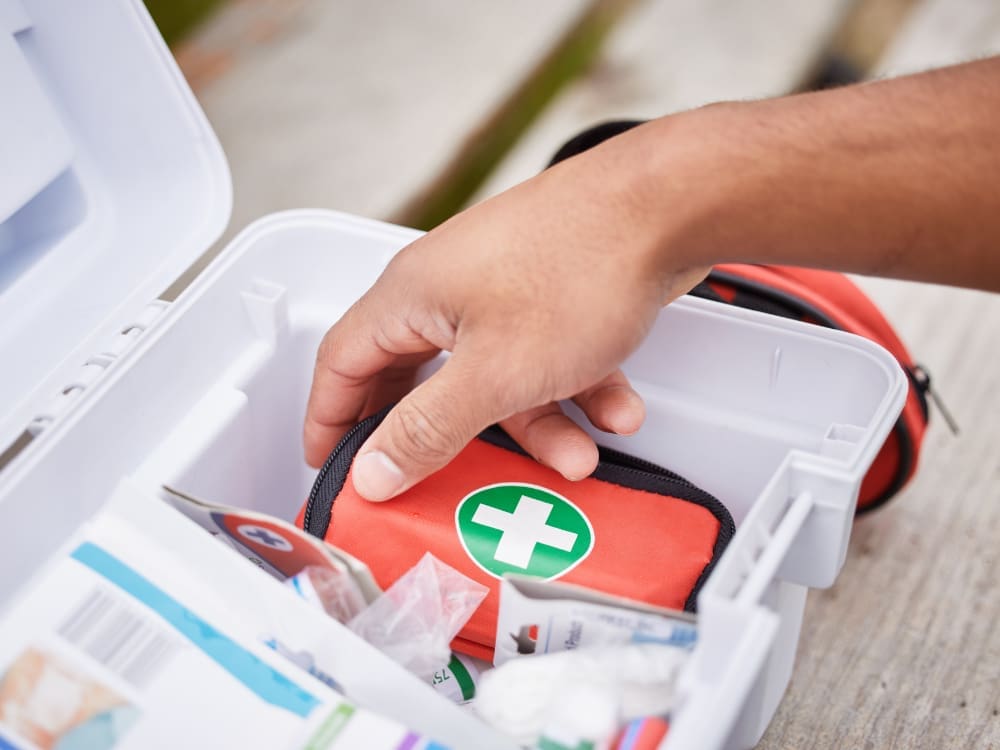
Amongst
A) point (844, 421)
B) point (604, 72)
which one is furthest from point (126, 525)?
point (604, 72)

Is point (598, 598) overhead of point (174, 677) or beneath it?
overhead

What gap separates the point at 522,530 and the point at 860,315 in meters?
0.37

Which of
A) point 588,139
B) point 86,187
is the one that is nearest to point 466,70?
point 588,139

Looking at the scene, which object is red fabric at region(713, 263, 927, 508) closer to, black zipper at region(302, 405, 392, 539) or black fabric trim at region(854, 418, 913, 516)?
black fabric trim at region(854, 418, 913, 516)

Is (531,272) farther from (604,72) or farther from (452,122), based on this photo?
(604,72)

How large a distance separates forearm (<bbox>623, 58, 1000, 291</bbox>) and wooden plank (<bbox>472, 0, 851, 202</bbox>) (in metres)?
0.94

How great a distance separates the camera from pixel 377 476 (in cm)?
59

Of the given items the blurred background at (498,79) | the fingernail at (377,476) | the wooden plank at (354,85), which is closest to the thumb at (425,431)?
the fingernail at (377,476)

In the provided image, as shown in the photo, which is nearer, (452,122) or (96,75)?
(96,75)

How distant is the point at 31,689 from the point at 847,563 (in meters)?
0.61

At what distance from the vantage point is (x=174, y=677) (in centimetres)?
50

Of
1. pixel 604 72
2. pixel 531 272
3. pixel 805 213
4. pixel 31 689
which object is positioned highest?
pixel 604 72

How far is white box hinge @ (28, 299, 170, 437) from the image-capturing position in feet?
2.00

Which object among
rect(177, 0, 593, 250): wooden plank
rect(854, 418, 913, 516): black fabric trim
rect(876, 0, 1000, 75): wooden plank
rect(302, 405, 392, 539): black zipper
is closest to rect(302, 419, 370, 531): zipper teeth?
rect(302, 405, 392, 539): black zipper
